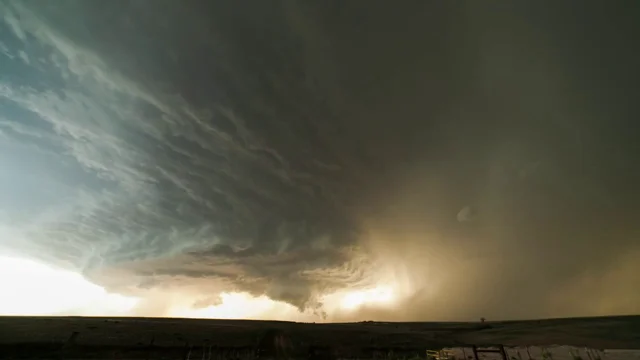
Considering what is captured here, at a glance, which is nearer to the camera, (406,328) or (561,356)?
(561,356)

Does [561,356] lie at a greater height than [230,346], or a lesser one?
lesser

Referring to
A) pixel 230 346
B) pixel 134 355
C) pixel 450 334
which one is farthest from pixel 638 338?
pixel 134 355

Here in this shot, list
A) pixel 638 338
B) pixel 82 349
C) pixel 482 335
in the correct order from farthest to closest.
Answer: pixel 482 335
pixel 638 338
pixel 82 349

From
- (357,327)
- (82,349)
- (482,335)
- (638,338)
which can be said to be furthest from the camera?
(357,327)

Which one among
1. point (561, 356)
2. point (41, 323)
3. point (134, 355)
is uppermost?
point (41, 323)

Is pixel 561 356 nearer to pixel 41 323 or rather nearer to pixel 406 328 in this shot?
pixel 406 328

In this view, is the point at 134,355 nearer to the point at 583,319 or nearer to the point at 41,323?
the point at 41,323
